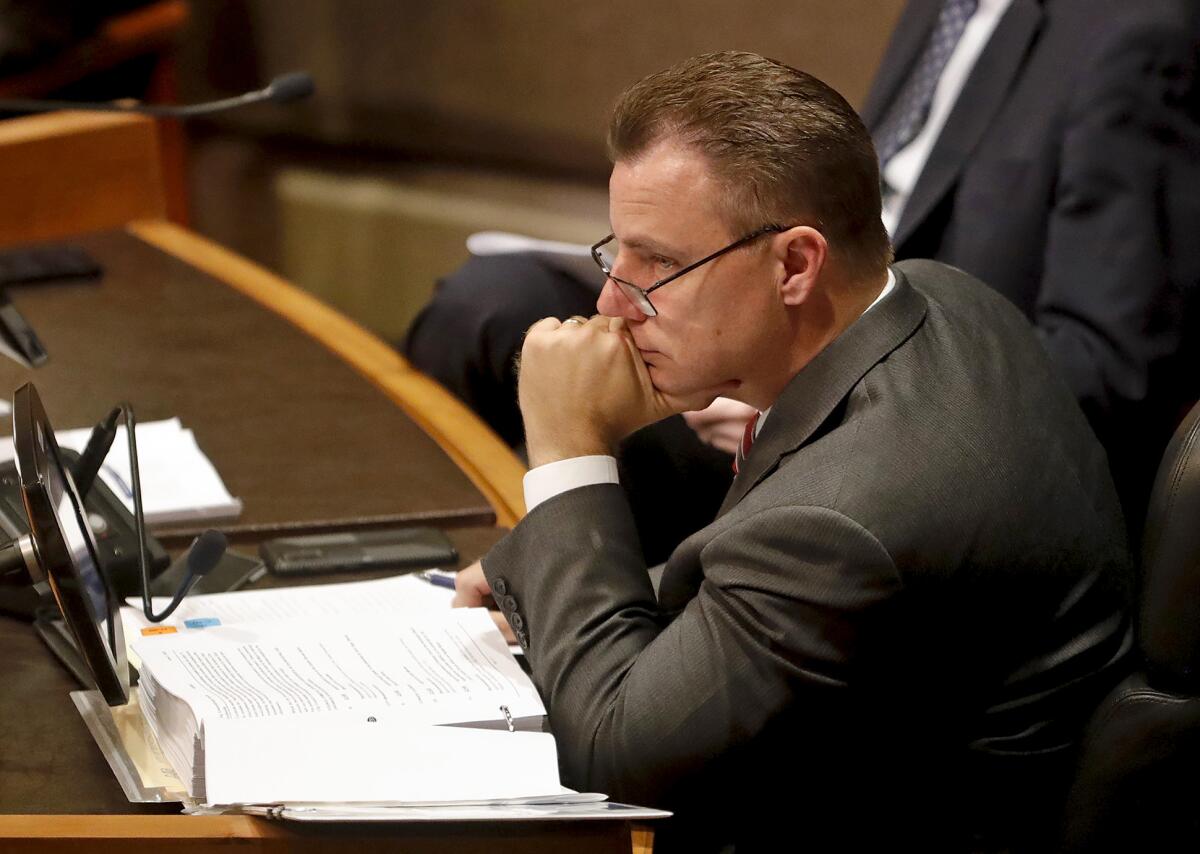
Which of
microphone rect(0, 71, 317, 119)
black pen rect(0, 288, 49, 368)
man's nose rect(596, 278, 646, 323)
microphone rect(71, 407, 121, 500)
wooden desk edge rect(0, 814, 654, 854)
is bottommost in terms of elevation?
black pen rect(0, 288, 49, 368)

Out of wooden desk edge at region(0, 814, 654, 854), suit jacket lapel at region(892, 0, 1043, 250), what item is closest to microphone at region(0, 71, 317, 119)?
suit jacket lapel at region(892, 0, 1043, 250)

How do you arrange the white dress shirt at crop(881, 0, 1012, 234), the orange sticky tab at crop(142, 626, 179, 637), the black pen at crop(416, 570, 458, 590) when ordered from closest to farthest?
the orange sticky tab at crop(142, 626, 179, 637)
the black pen at crop(416, 570, 458, 590)
the white dress shirt at crop(881, 0, 1012, 234)

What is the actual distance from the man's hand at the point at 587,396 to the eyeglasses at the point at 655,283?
54 millimetres

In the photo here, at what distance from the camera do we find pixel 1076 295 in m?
1.97

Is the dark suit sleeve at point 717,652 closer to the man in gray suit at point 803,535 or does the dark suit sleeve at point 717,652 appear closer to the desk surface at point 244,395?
the man in gray suit at point 803,535

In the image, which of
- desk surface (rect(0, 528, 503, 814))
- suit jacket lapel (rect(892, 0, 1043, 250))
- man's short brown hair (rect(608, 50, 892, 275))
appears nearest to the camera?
desk surface (rect(0, 528, 503, 814))

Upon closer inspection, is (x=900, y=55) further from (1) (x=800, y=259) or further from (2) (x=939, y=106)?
(1) (x=800, y=259)

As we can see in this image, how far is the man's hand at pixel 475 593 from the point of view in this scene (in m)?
1.39

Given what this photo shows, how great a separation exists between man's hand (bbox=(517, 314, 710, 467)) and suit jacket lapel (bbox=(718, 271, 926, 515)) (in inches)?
3.6

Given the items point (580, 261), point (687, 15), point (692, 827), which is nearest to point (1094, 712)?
point (692, 827)

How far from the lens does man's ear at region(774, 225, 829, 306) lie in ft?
4.00

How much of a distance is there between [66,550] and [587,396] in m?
0.46

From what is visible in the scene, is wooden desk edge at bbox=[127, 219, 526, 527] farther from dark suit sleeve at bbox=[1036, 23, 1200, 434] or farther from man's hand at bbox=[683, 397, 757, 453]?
dark suit sleeve at bbox=[1036, 23, 1200, 434]

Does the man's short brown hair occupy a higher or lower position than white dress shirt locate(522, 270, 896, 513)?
higher
